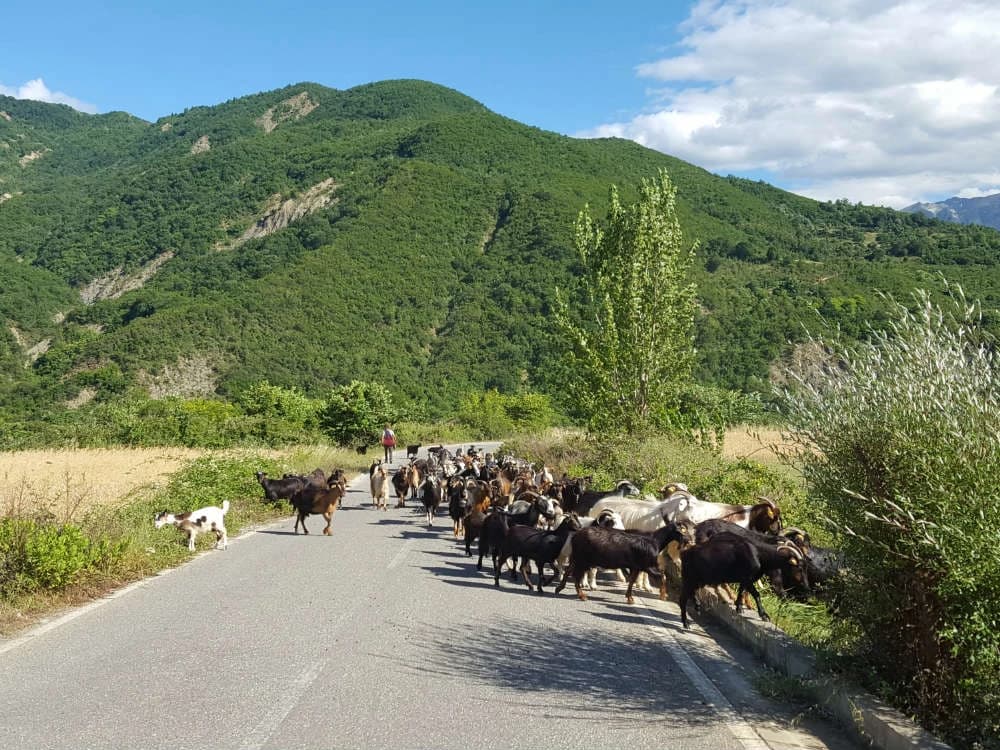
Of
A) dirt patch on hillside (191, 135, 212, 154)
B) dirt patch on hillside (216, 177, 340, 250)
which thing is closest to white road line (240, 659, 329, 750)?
dirt patch on hillside (216, 177, 340, 250)

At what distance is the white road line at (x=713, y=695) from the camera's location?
212 inches

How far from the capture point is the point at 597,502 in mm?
12859

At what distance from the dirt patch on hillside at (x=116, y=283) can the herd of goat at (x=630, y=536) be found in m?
116

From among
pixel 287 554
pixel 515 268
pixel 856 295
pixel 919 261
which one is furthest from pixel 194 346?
pixel 287 554

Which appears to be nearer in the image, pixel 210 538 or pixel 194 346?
pixel 210 538

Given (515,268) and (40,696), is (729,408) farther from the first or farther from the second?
(515,268)

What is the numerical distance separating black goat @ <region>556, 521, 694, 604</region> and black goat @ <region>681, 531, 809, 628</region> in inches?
39.5

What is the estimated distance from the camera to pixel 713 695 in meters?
6.24

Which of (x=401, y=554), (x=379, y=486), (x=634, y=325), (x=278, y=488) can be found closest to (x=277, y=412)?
(x=634, y=325)

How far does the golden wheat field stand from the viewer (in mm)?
15284

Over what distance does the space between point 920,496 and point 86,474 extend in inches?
865

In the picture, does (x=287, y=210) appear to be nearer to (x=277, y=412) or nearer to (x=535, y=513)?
(x=277, y=412)

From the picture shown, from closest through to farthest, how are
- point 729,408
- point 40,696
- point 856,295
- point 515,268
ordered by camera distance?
point 40,696, point 729,408, point 856,295, point 515,268

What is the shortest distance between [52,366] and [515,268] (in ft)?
157
